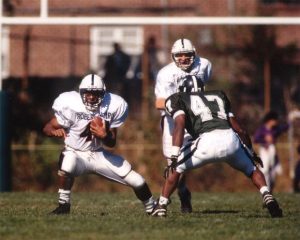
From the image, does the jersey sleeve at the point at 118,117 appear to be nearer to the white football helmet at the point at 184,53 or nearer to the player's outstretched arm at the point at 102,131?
the player's outstretched arm at the point at 102,131

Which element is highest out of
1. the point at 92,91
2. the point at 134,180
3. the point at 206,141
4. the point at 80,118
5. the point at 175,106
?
the point at 92,91

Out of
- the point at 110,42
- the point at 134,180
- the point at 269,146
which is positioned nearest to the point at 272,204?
the point at 134,180

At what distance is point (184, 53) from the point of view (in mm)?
11359

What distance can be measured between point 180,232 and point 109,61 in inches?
501

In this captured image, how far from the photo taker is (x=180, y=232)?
9.02m

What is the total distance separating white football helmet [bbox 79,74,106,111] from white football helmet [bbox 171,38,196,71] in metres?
1.21

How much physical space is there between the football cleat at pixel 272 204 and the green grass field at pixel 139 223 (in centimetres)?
9

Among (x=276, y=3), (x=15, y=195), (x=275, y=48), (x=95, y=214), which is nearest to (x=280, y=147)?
(x=275, y=48)

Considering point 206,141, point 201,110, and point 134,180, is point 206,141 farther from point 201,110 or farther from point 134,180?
point 134,180

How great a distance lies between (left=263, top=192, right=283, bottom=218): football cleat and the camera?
400 inches

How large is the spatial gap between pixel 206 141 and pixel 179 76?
1546 mm

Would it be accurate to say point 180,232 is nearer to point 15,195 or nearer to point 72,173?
point 72,173

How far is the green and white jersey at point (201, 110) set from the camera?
404 inches

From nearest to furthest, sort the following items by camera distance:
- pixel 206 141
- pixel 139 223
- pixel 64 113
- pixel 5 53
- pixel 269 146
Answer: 1. pixel 139 223
2. pixel 206 141
3. pixel 64 113
4. pixel 269 146
5. pixel 5 53
